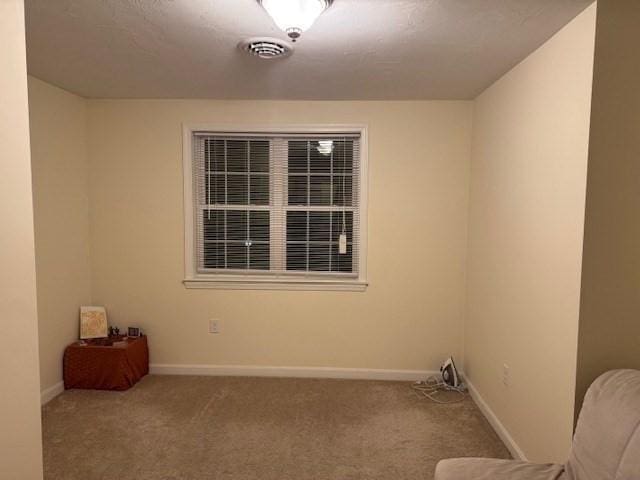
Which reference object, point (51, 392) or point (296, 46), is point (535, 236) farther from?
point (51, 392)

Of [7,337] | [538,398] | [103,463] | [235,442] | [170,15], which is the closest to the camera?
[7,337]

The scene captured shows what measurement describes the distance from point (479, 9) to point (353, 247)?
2.24 m

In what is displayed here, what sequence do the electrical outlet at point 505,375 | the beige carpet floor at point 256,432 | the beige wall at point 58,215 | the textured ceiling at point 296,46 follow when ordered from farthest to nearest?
the beige wall at point 58,215
the electrical outlet at point 505,375
the beige carpet floor at point 256,432
the textured ceiling at point 296,46

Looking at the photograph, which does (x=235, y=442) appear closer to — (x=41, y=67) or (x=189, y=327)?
(x=189, y=327)

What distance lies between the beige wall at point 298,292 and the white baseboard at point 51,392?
67 cm

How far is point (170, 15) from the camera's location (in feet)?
6.57

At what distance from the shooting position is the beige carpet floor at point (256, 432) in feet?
8.05

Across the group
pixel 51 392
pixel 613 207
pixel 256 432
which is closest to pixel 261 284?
pixel 256 432

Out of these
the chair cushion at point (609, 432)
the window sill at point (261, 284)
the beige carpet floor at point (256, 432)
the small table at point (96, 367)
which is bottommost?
the beige carpet floor at point (256, 432)

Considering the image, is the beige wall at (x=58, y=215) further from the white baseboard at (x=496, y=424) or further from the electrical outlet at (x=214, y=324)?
the white baseboard at (x=496, y=424)

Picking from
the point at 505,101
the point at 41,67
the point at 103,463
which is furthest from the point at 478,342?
the point at 41,67

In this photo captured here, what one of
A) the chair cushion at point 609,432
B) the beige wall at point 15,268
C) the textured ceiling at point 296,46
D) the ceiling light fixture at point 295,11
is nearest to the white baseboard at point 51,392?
the beige wall at point 15,268

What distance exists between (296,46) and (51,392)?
312cm

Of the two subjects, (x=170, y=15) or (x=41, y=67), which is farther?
(x=41, y=67)
